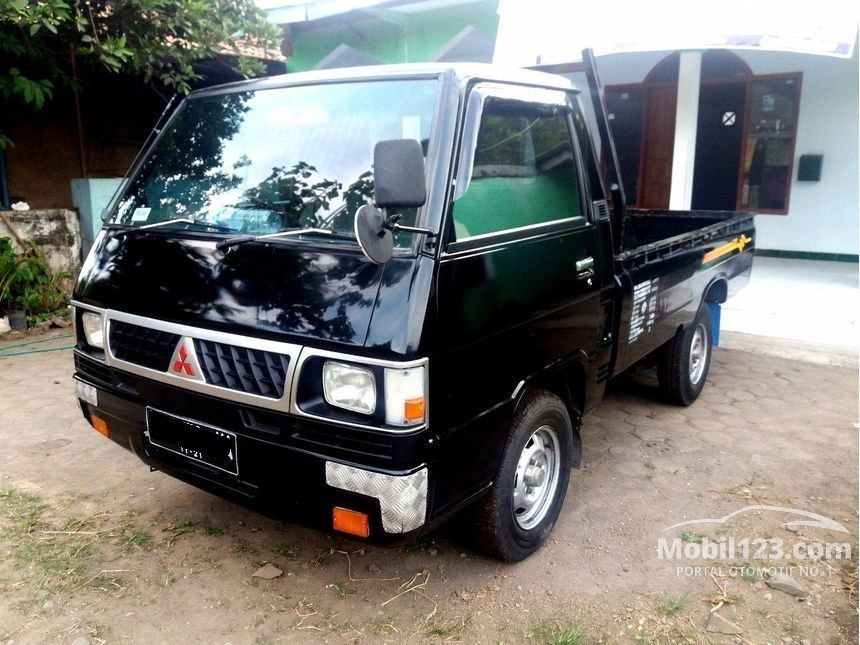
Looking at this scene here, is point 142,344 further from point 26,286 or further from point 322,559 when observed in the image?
point 26,286

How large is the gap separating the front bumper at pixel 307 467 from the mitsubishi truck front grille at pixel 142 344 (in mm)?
86

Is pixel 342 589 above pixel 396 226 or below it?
below

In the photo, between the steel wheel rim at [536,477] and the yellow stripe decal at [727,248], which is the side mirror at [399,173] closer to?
the steel wheel rim at [536,477]

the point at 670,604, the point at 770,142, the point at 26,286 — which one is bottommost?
the point at 670,604

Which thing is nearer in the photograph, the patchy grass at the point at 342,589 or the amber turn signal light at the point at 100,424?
the patchy grass at the point at 342,589

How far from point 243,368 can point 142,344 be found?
565 millimetres

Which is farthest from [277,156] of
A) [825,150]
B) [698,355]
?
[825,150]

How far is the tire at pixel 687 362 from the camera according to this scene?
16.0 feet

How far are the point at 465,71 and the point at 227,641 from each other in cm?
236

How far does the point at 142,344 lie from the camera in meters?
2.84

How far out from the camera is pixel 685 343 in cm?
486

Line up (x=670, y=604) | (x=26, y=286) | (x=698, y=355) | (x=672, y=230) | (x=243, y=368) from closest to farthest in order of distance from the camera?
(x=243, y=368), (x=670, y=604), (x=698, y=355), (x=672, y=230), (x=26, y=286)

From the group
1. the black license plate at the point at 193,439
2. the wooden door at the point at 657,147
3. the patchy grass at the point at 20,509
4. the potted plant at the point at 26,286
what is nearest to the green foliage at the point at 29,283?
the potted plant at the point at 26,286

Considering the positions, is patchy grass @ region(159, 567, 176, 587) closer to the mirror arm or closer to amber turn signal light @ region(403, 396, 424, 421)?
amber turn signal light @ region(403, 396, 424, 421)
